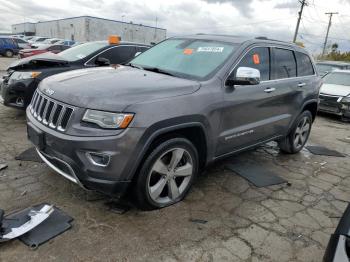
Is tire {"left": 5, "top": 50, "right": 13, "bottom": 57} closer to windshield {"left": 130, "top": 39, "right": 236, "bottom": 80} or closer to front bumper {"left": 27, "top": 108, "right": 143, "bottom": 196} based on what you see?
windshield {"left": 130, "top": 39, "right": 236, "bottom": 80}

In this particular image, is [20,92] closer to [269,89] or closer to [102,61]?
[102,61]

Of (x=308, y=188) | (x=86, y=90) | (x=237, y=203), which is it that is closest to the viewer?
(x=86, y=90)

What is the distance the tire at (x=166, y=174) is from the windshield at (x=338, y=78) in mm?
8832

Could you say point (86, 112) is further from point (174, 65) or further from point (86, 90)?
point (174, 65)

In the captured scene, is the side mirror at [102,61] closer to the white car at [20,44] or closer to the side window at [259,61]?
the side window at [259,61]

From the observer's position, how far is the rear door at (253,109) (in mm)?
3652

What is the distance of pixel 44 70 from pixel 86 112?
11.3 ft

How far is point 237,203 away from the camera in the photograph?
3.66m

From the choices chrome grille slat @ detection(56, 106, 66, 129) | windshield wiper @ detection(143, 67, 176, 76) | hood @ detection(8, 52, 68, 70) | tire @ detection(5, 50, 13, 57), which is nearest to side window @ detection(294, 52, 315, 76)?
windshield wiper @ detection(143, 67, 176, 76)

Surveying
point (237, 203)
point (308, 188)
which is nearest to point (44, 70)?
point (237, 203)

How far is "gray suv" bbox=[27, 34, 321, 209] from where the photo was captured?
108 inches

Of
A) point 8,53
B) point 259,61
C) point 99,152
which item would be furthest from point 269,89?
point 8,53

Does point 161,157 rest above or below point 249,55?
below

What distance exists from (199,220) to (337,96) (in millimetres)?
7951
